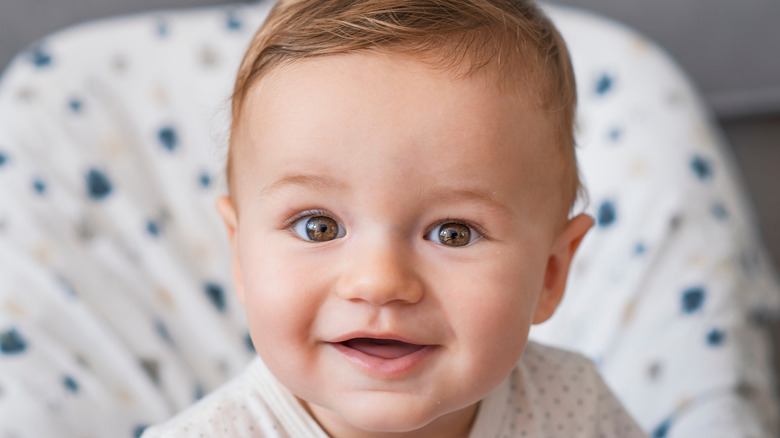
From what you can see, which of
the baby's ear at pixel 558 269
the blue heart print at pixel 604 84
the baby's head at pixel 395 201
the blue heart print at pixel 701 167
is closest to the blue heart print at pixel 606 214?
the blue heart print at pixel 701 167

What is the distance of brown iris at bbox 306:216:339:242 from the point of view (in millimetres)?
711

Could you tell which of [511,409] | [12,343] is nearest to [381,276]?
[511,409]

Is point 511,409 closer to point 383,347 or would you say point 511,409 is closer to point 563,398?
point 563,398

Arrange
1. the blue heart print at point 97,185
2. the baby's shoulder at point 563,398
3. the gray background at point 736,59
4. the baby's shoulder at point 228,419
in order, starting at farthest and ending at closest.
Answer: the gray background at point 736,59, the blue heart print at point 97,185, the baby's shoulder at point 563,398, the baby's shoulder at point 228,419

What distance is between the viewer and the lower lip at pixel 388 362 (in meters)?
0.69

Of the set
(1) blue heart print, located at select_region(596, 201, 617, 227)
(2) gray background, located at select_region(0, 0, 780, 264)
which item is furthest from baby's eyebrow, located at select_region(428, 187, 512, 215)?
(2) gray background, located at select_region(0, 0, 780, 264)

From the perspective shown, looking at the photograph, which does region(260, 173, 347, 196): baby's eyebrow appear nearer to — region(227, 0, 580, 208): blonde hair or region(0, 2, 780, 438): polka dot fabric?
region(227, 0, 580, 208): blonde hair

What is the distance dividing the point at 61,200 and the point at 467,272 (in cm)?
93

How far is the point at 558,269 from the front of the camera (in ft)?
2.84

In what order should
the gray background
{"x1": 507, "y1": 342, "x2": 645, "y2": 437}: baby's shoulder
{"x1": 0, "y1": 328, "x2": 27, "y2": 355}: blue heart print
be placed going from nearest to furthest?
{"x1": 507, "y1": 342, "x2": 645, "y2": 437}: baby's shoulder, {"x1": 0, "y1": 328, "x2": 27, "y2": 355}: blue heart print, the gray background

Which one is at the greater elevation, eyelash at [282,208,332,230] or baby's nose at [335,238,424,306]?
eyelash at [282,208,332,230]

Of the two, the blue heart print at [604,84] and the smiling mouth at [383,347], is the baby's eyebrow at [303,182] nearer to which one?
the smiling mouth at [383,347]

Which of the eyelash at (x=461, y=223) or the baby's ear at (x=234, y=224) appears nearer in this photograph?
the eyelash at (x=461, y=223)

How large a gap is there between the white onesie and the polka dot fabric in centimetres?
26
